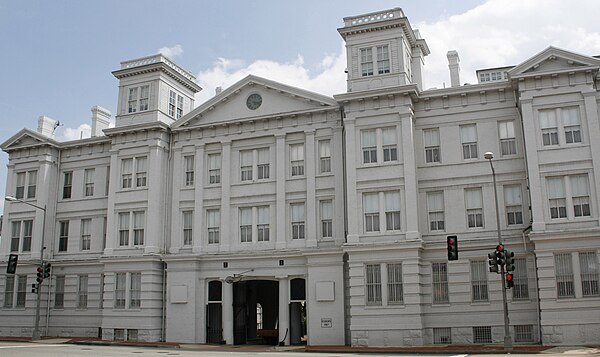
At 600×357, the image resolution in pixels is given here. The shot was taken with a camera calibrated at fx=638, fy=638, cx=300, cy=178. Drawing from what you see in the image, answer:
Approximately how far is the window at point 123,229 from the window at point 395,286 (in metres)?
16.6

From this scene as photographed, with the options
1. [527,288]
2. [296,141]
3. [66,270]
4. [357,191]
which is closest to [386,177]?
[357,191]

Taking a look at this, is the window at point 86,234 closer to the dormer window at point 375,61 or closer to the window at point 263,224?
the window at point 263,224

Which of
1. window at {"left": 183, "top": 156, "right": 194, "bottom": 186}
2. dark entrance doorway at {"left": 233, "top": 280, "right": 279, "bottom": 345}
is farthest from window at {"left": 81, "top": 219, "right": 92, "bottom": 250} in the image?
dark entrance doorway at {"left": 233, "top": 280, "right": 279, "bottom": 345}

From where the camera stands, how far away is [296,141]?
120 ft

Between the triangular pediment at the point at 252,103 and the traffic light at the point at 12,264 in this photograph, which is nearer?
the triangular pediment at the point at 252,103

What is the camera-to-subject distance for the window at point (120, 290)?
125 ft

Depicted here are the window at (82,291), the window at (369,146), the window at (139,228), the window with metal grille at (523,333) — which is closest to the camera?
the window with metal grille at (523,333)

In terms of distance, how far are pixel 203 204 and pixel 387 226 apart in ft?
37.5

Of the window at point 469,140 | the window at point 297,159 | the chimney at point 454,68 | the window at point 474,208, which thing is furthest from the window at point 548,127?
the window at point 297,159

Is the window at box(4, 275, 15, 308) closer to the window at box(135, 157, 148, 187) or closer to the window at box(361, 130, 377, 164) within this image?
the window at box(135, 157, 148, 187)

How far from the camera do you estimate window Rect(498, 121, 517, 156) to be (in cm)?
Answer: 3294

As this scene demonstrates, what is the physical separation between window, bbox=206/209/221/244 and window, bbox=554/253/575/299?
18580 mm

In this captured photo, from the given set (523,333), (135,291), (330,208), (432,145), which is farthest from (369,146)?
(135,291)

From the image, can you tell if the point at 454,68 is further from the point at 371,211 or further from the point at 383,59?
the point at 371,211
